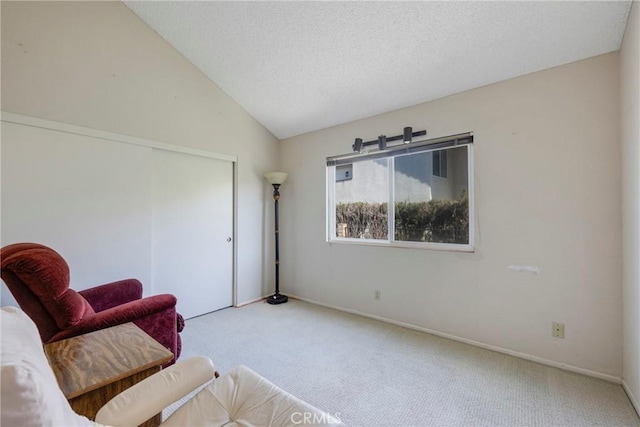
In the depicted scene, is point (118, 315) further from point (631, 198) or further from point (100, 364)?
point (631, 198)

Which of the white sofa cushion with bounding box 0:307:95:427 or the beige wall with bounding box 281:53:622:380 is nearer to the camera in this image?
the white sofa cushion with bounding box 0:307:95:427

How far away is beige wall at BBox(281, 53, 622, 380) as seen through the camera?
1.94m

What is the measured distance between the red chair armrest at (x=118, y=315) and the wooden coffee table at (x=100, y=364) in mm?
117

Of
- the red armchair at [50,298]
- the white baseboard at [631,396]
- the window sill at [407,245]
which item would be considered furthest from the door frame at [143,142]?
the white baseboard at [631,396]

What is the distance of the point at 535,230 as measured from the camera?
218 centimetres

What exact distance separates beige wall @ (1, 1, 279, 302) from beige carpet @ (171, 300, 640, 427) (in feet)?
4.08

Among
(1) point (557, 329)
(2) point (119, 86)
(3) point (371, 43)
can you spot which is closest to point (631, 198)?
(1) point (557, 329)

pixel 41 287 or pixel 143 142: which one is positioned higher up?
pixel 143 142

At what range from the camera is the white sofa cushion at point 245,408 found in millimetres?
1011

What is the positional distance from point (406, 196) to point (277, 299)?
2060 mm

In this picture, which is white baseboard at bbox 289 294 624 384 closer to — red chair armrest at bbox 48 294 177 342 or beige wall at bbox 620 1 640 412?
beige wall at bbox 620 1 640 412

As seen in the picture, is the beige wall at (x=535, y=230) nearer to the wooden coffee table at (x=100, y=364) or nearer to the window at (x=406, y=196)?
the window at (x=406, y=196)

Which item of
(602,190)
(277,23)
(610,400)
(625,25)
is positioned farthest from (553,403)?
(277,23)
